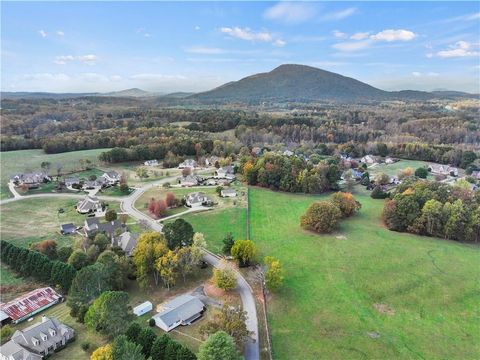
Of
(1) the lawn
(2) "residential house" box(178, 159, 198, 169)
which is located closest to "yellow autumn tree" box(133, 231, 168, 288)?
(1) the lawn

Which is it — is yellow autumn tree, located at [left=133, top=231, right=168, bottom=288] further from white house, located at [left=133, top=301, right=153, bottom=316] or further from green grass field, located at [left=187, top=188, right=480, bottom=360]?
green grass field, located at [left=187, top=188, right=480, bottom=360]

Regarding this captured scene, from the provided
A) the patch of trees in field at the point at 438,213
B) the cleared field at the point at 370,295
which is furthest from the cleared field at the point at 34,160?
the patch of trees in field at the point at 438,213

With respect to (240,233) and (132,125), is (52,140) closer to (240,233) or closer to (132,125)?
(132,125)

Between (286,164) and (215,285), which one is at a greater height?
(286,164)

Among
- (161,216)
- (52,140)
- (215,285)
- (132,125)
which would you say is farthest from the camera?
(132,125)

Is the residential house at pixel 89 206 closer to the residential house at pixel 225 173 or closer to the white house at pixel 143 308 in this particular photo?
the residential house at pixel 225 173

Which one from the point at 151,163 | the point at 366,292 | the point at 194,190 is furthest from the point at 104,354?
the point at 151,163

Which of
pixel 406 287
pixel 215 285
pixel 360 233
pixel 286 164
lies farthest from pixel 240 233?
pixel 286 164
